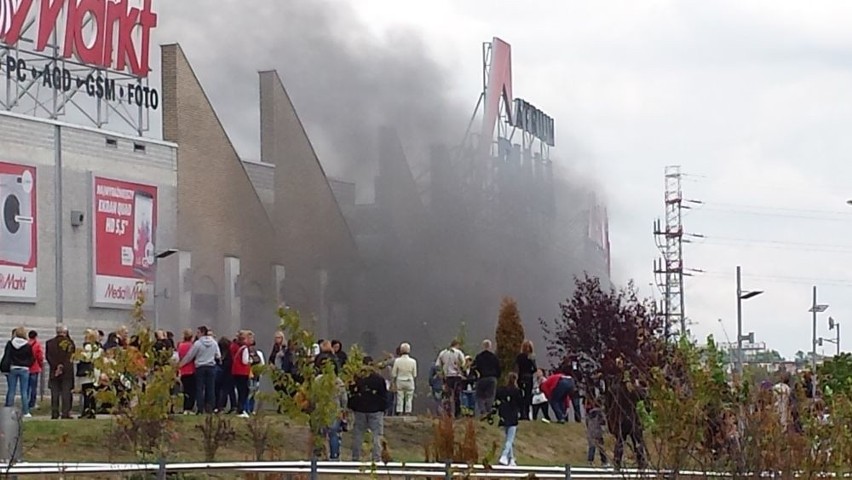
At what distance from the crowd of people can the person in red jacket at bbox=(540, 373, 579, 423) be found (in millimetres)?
20

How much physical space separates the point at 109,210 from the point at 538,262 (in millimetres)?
20700

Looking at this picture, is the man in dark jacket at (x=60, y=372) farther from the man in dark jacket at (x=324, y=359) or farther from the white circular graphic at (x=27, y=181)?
the white circular graphic at (x=27, y=181)

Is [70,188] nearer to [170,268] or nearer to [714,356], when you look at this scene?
[170,268]

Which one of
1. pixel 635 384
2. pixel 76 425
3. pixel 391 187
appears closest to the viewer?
pixel 635 384

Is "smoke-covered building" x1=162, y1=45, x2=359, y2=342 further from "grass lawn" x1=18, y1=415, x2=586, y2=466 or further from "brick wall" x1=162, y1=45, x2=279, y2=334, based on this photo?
"grass lawn" x1=18, y1=415, x2=586, y2=466

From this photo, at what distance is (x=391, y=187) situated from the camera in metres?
56.9

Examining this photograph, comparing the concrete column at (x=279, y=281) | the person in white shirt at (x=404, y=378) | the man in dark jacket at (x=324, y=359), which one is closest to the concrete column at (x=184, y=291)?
the concrete column at (x=279, y=281)

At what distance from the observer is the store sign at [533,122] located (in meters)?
66.9

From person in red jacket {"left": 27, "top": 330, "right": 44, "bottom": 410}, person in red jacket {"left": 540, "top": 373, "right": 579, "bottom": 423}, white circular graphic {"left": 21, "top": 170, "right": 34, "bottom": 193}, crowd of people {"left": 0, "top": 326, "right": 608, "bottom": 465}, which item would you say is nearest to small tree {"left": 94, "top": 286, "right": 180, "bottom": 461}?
crowd of people {"left": 0, "top": 326, "right": 608, "bottom": 465}

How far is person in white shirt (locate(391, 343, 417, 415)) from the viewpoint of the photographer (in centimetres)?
2883

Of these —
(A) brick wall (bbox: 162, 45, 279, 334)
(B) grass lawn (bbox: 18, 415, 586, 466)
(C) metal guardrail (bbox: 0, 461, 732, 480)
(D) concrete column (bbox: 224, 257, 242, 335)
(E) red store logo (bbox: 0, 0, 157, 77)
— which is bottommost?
(B) grass lawn (bbox: 18, 415, 586, 466)

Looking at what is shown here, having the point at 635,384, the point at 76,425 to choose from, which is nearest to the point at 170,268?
the point at 76,425

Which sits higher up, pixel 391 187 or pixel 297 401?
pixel 391 187

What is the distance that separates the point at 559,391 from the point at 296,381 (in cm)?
1177
